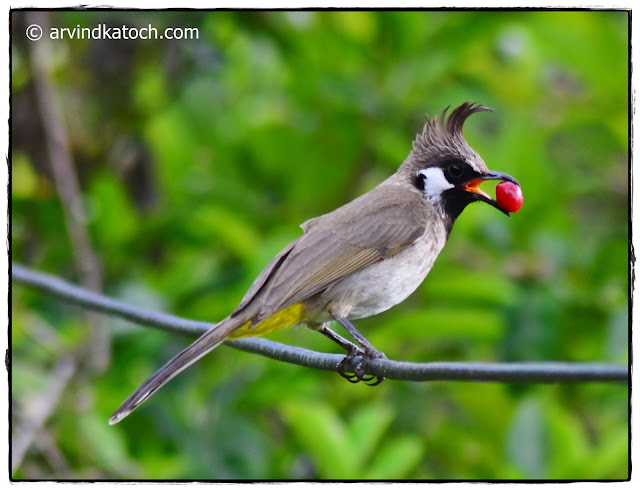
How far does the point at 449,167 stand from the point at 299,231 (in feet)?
4.40

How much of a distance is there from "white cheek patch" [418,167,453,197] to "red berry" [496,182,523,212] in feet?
0.81

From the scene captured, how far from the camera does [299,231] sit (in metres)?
4.01

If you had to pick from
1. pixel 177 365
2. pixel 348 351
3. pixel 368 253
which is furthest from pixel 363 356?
pixel 177 365

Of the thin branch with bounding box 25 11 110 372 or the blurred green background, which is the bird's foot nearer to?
the blurred green background

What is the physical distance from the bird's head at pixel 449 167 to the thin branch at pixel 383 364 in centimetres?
71

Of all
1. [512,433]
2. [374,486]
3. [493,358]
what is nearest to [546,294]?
[493,358]

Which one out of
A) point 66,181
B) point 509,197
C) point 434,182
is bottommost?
point 509,197

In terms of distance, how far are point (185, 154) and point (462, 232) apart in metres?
1.53

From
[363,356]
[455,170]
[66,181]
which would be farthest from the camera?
[66,181]

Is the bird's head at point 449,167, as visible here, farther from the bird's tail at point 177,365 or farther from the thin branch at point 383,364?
the bird's tail at point 177,365

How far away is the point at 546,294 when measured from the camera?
3.90 m

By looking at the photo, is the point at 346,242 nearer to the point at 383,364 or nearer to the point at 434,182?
the point at 434,182

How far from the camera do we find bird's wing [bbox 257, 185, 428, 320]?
97.0 inches

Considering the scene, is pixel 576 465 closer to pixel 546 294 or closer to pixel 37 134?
pixel 546 294
